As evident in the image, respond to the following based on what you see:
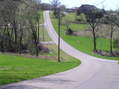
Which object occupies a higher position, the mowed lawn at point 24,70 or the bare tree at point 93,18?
the bare tree at point 93,18

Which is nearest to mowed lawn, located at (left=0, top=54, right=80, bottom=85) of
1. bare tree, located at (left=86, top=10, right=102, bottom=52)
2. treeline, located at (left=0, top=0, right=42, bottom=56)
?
treeline, located at (left=0, top=0, right=42, bottom=56)

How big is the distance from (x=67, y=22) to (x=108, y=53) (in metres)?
30.6

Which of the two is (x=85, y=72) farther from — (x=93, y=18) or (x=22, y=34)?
(x=93, y=18)

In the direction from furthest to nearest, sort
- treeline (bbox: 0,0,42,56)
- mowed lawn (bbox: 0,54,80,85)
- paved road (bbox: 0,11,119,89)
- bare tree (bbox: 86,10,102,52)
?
bare tree (bbox: 86,10,102,52), treeline (bbox: 0,0,42,56), mowed lawn (bbox: 0,54,80,85), paved road (bbox: 0,11,119,89)

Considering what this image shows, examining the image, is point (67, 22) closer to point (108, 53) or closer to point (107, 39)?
point (107, 39)

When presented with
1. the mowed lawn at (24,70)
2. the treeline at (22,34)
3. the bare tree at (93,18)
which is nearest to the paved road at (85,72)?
Result: the mowed lawn at (24,70)

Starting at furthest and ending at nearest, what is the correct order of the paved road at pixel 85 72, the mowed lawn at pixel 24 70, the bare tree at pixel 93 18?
1. the bare tree at pixel 93 18
2. the mowed lawn at pixel 24 70
3. the paved road at pixel 85 72

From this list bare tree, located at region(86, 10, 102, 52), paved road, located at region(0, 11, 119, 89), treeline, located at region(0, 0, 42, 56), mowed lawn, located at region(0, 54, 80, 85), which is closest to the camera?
paved road, located at region(0, 11, 119, 89)

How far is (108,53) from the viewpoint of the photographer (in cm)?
9488

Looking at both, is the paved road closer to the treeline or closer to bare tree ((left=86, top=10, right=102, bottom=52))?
bare tree ((left=86, top=10, right=102, bottom=52))

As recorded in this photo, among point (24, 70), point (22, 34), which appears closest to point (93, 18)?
point (22, 34)

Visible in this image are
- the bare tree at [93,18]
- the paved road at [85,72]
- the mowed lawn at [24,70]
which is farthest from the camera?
the bare tree at [93,18]

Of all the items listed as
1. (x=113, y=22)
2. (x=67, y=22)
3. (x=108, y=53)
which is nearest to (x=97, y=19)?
(x=113, y=22)

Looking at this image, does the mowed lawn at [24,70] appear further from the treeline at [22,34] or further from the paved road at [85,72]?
the treeline at [22,34]
